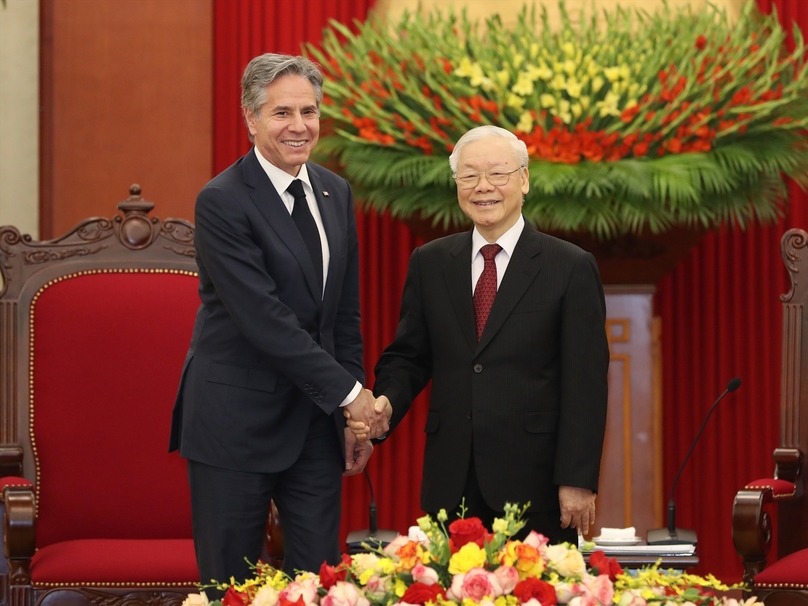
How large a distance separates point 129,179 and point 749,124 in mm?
2201

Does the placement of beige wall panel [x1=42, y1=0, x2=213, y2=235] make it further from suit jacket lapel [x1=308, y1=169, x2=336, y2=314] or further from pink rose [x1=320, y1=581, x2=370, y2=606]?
pink rose [x1=320, y1=581, x2=370, y2=606]

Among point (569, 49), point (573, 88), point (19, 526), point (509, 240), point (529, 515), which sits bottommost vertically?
point (19, 526)

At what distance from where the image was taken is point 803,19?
389 centimetres

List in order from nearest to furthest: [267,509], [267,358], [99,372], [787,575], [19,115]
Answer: [267,358]
[267,509]
[787,575]
[99,372]
[19,115]

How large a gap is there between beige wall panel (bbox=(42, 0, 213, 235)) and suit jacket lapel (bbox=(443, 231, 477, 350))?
187cm

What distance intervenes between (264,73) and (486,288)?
0.65 metres

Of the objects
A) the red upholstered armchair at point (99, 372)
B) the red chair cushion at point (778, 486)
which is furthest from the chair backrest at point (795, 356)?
the red upholstered armchair at point (99, 372)

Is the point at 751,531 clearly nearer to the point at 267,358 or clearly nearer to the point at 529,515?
the point at 529,515

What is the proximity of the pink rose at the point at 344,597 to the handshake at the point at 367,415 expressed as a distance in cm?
91

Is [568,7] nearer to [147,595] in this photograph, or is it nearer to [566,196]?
[566,196]

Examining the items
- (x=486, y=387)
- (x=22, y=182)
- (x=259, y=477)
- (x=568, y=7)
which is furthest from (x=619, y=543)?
(x=22, y=182)

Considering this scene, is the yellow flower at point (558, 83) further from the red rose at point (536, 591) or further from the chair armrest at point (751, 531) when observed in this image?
the red rose at point (536, 591)

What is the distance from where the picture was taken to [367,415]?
2.36m

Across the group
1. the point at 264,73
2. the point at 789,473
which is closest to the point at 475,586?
the point at 264,73
